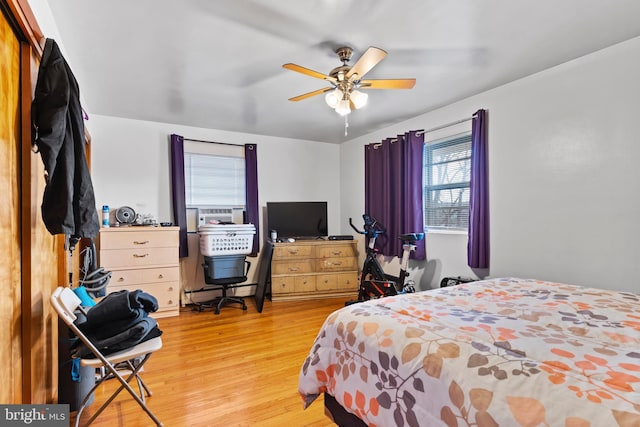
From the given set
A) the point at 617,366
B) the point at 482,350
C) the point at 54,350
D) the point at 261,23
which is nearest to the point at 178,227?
the point at 54,350

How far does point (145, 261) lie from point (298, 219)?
2.06 metres

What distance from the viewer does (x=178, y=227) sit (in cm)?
363

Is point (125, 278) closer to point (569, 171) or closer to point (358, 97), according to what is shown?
point (358, 97)

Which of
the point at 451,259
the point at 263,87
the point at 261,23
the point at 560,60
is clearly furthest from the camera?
the point at 451,259

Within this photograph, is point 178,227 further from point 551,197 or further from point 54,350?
point 551,197

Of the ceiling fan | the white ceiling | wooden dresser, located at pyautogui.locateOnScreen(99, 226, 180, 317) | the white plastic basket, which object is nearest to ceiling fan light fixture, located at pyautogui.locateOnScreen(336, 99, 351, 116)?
the ceiling fan

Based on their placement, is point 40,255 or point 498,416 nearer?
point 498,416

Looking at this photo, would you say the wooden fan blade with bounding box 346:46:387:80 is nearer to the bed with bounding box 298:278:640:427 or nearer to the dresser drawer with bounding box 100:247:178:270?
the bed with bounding box 298:278:640:427

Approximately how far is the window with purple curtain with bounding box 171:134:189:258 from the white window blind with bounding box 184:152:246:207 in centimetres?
17

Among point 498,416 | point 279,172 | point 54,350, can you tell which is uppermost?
point 279,172

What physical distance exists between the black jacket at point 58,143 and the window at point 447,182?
330cm

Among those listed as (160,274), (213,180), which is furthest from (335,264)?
(160,274)

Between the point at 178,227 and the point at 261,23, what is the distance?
100 inches

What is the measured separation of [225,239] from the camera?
12.6ft
